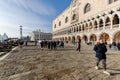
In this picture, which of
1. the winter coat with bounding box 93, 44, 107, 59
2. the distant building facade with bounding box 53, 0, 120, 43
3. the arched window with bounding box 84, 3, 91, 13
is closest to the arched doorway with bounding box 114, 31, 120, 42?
the distant building facade with bounding box 53, 0, 120, 43

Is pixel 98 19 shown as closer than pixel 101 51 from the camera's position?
No

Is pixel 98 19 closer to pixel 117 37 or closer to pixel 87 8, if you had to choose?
pixel 117 37

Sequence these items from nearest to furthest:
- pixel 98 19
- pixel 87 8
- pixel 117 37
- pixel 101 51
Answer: pixel 101 51 → pixel 117 37 → pixel 98 19 → pixel 87 8

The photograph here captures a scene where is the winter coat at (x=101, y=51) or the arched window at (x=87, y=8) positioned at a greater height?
the arched window at (x=87, y=8)

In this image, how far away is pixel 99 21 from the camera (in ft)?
99.6

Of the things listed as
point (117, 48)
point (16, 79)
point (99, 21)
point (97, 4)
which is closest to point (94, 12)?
point (97, 4)

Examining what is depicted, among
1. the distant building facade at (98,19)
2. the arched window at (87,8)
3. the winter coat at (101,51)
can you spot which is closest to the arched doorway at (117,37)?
the distant building facade at (98,19)

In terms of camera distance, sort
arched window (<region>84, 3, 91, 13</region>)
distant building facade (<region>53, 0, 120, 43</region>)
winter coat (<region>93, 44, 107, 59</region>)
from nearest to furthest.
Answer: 1. winter coat (<region>93, 44, 107, 59</region>)
2. distant building facade (<region>53, 0, 120, 43</region>)
3. arched window (<region>84, 3, 91, 13</region>)

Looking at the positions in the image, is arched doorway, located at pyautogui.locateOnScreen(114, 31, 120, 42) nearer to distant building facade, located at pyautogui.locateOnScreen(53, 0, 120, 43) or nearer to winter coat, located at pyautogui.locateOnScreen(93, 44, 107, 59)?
distant building facade, located at pyautogui.locateOnScreen(53, 0, 120, 43)

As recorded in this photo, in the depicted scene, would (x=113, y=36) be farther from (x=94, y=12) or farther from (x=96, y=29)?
(x=94, y=12)

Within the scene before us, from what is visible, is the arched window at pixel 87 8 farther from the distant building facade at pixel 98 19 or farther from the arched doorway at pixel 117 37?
the arched doorway at pixel 117 37

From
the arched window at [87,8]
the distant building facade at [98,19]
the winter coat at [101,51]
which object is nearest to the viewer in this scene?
the winter coat at [101,51]

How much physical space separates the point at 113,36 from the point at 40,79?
2326 cm

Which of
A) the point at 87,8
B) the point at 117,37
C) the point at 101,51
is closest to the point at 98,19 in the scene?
the point at 117,37
